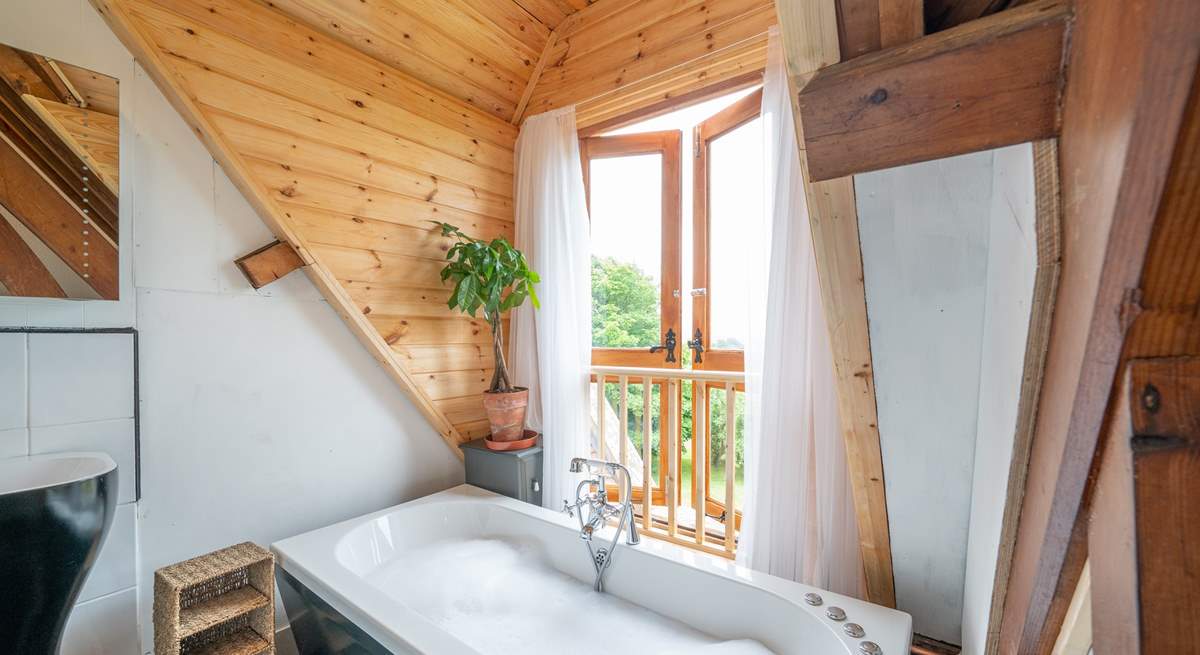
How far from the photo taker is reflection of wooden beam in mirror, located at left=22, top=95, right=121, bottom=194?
1.47m

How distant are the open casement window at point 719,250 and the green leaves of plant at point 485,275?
0.85 metres

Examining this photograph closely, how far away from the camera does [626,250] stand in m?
2.71

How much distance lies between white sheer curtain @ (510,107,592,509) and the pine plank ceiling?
0.32 metres

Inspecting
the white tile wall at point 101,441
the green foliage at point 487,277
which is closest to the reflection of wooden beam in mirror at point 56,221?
the white tile wall at point 101,441

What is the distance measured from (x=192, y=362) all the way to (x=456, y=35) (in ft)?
5.97

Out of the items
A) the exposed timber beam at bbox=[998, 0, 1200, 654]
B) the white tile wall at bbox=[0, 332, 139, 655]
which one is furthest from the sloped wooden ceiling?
the exposed timber beam at bbox=[998, 0, 1200, 654]

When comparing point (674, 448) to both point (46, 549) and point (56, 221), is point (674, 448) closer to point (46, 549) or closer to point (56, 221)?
point (46, 549)

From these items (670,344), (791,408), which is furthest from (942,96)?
(670,344)

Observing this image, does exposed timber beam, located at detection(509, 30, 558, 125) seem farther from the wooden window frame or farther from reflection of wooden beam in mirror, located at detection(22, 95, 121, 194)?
reflection of wooden beam in mirror, located at detection(22, 95, 121, 194)

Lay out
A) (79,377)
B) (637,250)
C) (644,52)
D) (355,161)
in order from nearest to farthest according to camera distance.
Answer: (79,377) < (355,161) < (644,52) < (637,250)

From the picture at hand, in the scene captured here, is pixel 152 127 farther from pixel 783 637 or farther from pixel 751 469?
pixel 783 637

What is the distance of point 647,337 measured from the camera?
2.64 metres

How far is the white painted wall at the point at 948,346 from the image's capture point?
0.83m

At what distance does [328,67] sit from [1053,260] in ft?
8.24
